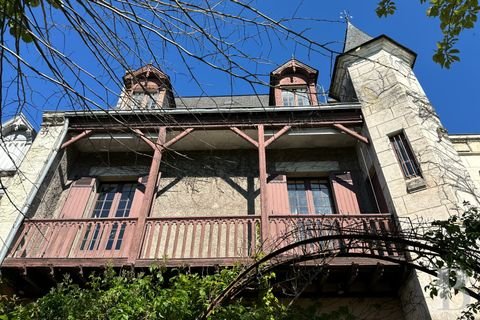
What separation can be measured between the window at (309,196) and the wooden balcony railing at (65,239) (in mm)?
3473

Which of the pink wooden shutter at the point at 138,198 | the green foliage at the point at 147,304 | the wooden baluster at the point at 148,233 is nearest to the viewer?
the green foliage at the point at 147,304

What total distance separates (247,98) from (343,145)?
465 centimetres

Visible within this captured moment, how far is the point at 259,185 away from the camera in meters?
7.75

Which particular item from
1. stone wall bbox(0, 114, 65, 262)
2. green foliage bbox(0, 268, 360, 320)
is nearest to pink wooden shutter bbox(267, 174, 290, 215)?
green foliage bbox(0, 268, 360, 320)

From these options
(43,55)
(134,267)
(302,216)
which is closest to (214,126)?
(302,216)

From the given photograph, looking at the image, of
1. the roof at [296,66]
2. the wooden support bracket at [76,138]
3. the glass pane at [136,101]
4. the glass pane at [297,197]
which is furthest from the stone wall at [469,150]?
the wooden support bracket at [76,138]

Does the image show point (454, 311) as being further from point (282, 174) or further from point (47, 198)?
point (47, 198)

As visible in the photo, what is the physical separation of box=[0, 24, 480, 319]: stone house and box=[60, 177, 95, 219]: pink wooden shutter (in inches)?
1.2

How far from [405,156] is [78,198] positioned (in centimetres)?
675

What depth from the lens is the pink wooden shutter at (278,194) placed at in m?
7.06

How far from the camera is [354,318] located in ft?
17.7

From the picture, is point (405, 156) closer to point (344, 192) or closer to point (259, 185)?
point (344, 192)

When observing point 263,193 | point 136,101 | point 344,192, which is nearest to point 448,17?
point 136,101

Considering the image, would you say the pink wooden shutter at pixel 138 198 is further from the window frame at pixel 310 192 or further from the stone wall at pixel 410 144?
the stone wall at pixel 410 144
